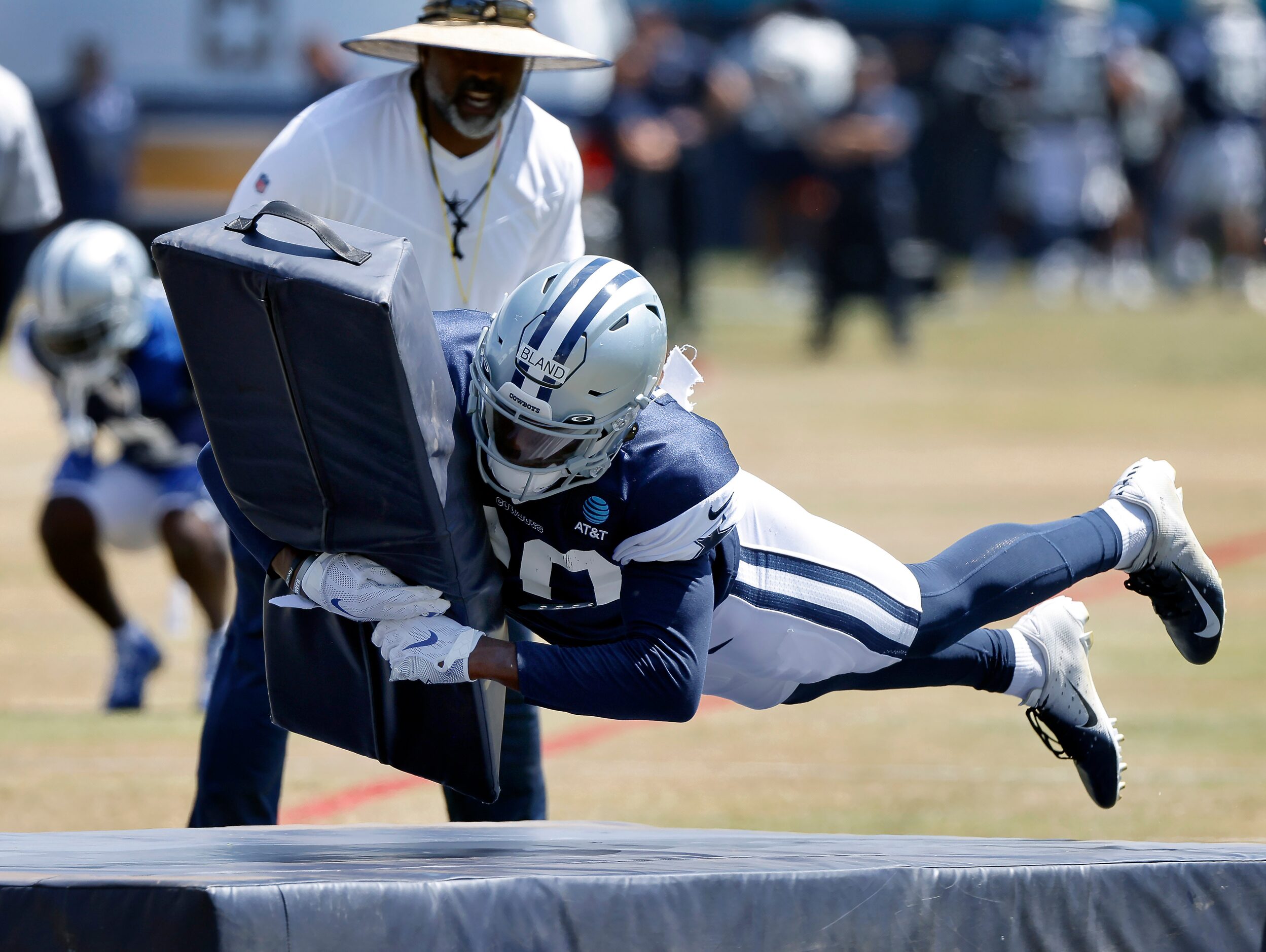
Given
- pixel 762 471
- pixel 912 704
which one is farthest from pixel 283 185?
pixel 762 471

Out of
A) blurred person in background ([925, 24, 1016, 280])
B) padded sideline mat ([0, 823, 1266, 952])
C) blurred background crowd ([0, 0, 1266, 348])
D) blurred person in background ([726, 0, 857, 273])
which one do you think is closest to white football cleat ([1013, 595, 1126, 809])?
padded sideline mat ([0, 823, 1266, 952])

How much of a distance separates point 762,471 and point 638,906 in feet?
26.3

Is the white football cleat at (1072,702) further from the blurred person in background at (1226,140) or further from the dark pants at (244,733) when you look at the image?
the blurred person in background at (1226,140)

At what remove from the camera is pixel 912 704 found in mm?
6477

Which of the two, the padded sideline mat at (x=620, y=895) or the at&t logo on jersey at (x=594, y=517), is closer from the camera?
the padded sideline mat at (x=620, y=895)

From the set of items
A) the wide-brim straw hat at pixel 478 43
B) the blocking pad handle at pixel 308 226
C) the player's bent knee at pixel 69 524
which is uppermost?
the wide-brim straw hat at pixel 478 43

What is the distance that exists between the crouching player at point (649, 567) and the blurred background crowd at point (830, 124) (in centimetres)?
1022

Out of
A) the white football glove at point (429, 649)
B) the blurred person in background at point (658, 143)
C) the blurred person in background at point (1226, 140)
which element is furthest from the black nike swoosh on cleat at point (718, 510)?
the blurred person in background at point (1226, 140)

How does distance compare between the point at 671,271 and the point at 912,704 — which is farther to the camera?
the point at 671,271

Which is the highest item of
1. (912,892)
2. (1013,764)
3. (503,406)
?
(503,406)

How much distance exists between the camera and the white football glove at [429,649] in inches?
129

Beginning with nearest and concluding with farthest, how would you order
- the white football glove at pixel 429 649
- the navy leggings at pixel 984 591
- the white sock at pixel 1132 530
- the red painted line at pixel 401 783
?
the white football glove at pixel 429 649 → the navy leggings at pixel 984 591 → the white sock at pixel 1132 530 → the red painted line at pixel 401 783

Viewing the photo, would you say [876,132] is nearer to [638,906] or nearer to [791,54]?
[791,54]

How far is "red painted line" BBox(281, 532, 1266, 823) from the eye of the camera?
5.09 meters
